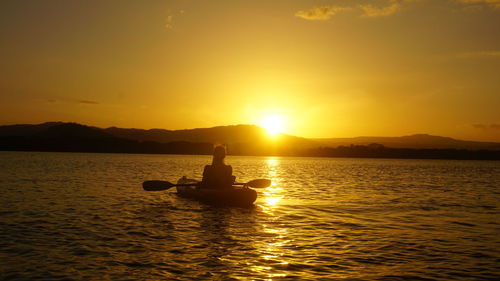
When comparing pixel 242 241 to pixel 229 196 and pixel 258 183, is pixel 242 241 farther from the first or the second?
pixel 258 183

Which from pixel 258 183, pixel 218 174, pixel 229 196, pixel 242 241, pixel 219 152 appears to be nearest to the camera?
pixel 242 241

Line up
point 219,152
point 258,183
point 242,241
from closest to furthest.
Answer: point 242,241, point 219,152, point 258,183

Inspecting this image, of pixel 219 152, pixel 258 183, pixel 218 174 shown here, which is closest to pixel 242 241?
pixel 219 152

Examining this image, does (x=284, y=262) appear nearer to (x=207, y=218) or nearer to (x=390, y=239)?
(x=390, y=239)

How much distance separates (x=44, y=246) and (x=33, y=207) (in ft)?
28.9

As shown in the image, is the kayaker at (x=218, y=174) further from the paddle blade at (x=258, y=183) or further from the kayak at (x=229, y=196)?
the paddle blade at (x=258, y=183)

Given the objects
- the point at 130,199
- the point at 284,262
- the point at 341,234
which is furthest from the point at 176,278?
the point at 130,199

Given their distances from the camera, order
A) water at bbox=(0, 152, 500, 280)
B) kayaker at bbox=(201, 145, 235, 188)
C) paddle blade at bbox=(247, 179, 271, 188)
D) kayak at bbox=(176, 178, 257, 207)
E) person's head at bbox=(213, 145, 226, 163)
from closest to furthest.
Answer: water at bbox=(0, 152, 500, 280) < person's head at bbox=(213, 145, 226, 163) < kayak at bbox=(176, 178, 257, 207) < kayaker at bbox=(201, 145, 235, 188) < paddle blade at bbox=(247, 179, 271, 188)

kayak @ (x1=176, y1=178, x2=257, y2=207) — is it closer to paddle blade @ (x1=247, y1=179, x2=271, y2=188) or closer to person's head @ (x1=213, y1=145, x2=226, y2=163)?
paddle blade @ (x1=247, y1=179, x2=271, y2=188)

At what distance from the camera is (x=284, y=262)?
34.6ft

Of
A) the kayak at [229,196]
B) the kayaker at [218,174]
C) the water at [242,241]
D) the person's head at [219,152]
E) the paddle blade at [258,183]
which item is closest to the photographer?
the water at [242,241]

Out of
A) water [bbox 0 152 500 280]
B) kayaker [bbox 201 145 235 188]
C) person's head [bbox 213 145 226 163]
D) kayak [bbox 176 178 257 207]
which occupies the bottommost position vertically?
water [bbox 0 152 500 280]

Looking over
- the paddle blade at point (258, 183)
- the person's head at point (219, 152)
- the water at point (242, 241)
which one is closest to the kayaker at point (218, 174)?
the person's head at point (219, 152)

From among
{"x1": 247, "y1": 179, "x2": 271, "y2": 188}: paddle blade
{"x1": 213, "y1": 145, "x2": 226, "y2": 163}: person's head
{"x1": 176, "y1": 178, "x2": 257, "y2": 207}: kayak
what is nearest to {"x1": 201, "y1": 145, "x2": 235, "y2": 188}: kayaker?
{"x1": 213, "y1": 145, "x2": 226, "y2": 163}: person's head
